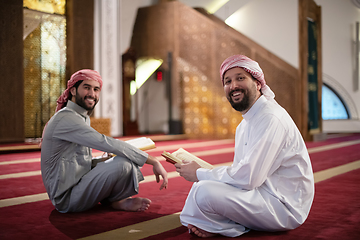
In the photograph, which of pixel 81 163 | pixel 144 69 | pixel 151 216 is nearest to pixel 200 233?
pixel 151 216

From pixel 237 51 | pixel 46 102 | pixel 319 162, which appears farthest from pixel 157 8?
pixel 319 162

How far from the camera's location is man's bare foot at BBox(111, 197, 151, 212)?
1.88m

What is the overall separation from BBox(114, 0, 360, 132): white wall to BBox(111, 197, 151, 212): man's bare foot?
767 centimetres

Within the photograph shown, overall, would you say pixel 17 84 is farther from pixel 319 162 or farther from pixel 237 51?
pixel 319 162

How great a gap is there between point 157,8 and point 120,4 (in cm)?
77

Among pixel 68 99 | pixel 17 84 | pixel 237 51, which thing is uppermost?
pixel 237 51

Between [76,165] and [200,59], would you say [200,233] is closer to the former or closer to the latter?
[76,165]

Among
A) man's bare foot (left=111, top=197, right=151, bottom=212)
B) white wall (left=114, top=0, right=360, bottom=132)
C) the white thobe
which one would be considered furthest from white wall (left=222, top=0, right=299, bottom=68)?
the white thobe

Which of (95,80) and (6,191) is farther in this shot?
(6,191)

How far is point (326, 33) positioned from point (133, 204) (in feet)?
31.9

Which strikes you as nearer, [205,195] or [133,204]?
[205,195]

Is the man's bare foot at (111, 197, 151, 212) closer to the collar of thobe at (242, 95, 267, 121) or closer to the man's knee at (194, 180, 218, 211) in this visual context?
the man's knee at (194, 180, 218, 211)

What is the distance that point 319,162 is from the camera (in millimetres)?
3840

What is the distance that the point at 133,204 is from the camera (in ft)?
6.23
